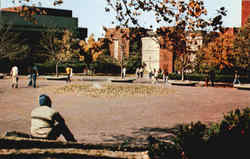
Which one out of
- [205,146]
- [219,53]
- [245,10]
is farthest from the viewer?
[245,10]

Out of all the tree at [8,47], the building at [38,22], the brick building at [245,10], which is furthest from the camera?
the building at [38,22]

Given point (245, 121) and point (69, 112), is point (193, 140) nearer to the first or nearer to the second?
point (245, 121)

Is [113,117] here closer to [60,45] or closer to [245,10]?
[60,45]

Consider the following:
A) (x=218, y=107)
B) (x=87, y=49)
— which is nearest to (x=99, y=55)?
(x=87, y=49)

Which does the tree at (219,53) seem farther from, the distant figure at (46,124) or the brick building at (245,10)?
the distant figure at (46,124)

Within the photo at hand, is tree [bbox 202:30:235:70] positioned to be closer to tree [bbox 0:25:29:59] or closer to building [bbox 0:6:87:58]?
building [bbox 0:6:87:58]

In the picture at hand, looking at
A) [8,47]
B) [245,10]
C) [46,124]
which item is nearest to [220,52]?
[245,10]

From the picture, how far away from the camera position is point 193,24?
19.6 ft

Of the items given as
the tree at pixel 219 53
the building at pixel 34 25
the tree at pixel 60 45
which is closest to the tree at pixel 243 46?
the tree at pixel 219 53

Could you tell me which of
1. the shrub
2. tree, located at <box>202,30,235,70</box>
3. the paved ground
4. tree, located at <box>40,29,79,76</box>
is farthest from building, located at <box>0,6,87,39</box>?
the shrub

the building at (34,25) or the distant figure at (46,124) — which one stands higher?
the building at (34,25)

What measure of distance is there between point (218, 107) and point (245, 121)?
976 centimetres

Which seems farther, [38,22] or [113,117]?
[38,22]

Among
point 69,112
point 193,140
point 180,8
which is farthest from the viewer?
point 69,112
